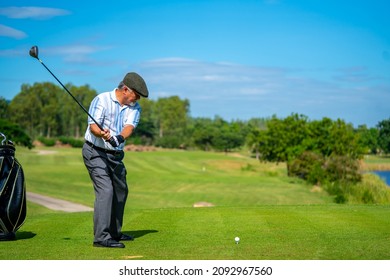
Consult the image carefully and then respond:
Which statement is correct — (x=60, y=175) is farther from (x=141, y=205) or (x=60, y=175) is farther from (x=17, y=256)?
(x=17, y=256)

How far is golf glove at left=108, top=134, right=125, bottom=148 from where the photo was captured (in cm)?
871

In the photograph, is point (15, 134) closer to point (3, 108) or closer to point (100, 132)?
point (3, 108)

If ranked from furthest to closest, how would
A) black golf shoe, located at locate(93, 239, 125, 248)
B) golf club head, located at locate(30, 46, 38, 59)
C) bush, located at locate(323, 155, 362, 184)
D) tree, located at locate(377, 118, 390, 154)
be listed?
1. tree, located at locate(377, 118, 390, 154)
2. bush, located at locate(323, 155, 362, 184)
3. golf club head, located at locate(30, 46, 38, 59)
4. black golf shoe, located at locate(93, 239, 125, 248)

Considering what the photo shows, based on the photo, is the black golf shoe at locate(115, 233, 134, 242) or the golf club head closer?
the golf club head

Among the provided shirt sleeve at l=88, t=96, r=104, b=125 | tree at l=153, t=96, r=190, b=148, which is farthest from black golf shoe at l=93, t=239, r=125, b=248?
tree at l=153, t=96, r=190, b=148

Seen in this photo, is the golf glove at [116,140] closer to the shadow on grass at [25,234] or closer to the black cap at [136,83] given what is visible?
the black cap at [136,83]

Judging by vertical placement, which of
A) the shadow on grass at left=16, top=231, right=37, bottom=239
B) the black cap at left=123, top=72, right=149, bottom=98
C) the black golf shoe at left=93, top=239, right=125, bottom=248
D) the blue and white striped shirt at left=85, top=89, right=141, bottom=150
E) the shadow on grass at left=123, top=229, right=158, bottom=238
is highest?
the black cap at left=123, top=72, right=149, bottom=98

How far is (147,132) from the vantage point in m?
126

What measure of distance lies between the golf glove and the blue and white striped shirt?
225 mm

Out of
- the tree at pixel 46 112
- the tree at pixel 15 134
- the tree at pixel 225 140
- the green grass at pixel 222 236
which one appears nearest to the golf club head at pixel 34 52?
the green grass at pixel 222 236

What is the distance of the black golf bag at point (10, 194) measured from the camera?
9.37m

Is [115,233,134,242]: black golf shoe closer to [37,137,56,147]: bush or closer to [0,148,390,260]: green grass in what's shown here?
[0,148,390,260]: green grass

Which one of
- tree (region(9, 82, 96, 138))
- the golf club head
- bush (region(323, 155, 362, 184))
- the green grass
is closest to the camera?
the green grass
